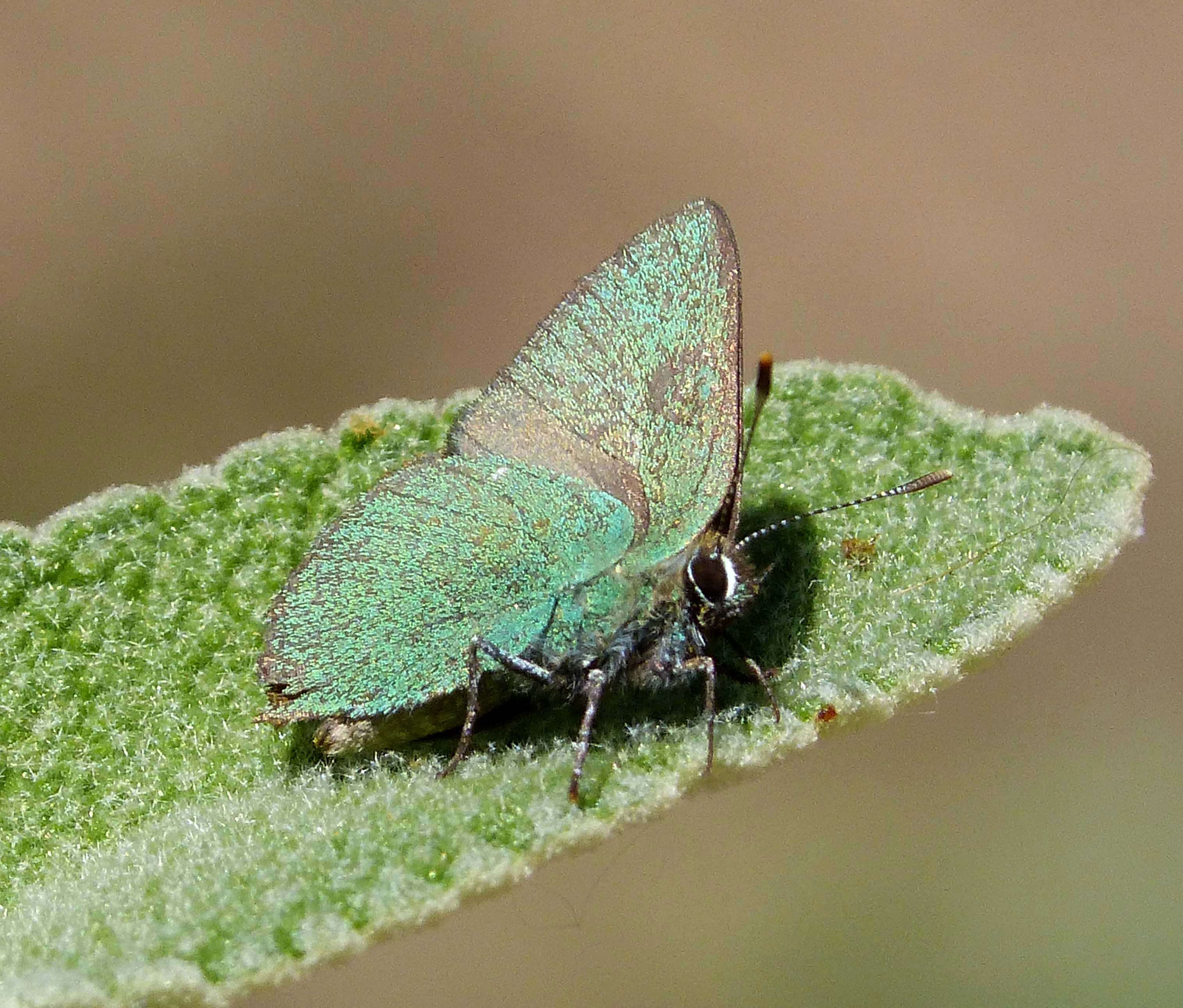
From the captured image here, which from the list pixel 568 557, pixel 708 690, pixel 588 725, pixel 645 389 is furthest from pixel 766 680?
pixel 645 389

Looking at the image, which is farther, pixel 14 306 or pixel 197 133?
pixel 197 133

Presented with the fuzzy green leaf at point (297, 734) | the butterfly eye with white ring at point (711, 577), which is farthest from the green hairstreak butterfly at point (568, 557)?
the fuzzy green leaf at point (297, 734)

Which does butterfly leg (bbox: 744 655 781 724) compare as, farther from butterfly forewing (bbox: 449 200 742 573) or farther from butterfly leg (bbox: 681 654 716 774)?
butterfly forewing (bbox: 449 200 742 573)

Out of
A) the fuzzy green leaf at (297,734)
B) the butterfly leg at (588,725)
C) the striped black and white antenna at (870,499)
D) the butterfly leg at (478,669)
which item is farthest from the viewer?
the striped black and white antenna at (870,499)

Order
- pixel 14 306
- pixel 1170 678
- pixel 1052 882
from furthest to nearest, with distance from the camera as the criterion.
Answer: pixel 14 306 < pixel 1170 678 < pixel 1052 882

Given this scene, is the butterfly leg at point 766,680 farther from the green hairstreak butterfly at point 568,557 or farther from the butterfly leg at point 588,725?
the butterfly leg at point 588,725

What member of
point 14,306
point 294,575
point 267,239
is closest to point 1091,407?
point 267,239

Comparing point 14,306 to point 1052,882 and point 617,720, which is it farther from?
point 1052,882

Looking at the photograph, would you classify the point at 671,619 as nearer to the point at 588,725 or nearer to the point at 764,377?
the point at 588,725
